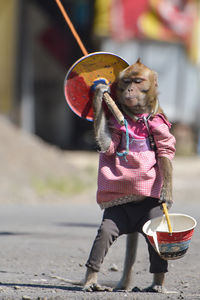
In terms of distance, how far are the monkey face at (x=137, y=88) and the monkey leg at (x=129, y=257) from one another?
884 millimetres

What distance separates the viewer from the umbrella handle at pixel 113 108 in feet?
12.9

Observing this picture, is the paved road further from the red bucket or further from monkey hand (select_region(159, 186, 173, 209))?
the red bucket

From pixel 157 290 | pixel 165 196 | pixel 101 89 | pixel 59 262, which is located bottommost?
pixel 59 262

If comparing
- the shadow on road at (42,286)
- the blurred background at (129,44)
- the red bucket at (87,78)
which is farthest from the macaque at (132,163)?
the blurred background at (129,44)

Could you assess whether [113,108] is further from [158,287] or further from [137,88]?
[158,287]

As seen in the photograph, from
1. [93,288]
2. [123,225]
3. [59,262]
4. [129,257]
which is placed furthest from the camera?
[59,262]

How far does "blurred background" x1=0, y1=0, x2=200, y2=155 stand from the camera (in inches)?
692

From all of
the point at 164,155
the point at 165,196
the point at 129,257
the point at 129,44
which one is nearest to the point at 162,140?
the point at 164,155

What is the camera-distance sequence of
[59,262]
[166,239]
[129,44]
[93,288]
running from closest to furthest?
[166,239] < [93,288] < [59,262] < [129,44]

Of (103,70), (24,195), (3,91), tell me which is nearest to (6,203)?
(24,195)

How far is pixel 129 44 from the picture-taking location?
17812 mm

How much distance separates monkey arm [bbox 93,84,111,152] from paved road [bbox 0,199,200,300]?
0.89m

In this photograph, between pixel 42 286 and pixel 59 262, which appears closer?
pixel 42 286

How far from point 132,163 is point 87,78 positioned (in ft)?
1.98
